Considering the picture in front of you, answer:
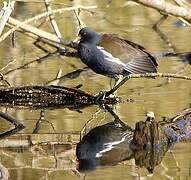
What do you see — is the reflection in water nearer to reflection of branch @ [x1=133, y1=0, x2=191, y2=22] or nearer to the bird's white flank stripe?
reflection of branch @ [x1=133, y1=0, x2=191, y2=22]

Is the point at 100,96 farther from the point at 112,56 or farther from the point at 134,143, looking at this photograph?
the point at 134,143

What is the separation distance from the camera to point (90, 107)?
7.55 m

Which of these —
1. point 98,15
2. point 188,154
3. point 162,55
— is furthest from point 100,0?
point 188,154

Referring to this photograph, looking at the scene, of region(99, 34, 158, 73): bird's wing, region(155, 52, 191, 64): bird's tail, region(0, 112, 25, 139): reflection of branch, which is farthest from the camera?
region(155, 52, 191, 64): bird's tail

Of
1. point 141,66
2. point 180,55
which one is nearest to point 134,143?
point 141,66

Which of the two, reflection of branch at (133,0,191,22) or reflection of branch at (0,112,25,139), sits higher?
reflection of branch at (133,0,191,22)

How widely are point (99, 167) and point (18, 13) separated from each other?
25.4 ft

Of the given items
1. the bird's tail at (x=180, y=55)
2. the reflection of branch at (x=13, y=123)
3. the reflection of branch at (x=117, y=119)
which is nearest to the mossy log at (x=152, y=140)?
the reflection of branch at (x=117, y=119)

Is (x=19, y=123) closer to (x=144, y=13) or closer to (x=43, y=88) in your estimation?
(x=43, y=88)

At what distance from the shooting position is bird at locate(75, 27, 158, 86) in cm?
777

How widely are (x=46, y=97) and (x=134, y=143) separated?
1841 millimetres

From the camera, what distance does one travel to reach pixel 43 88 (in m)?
7.64

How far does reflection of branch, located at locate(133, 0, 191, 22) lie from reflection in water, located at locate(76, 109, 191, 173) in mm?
814

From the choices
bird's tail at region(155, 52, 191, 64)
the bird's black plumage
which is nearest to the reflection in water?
the bird's black plumage
